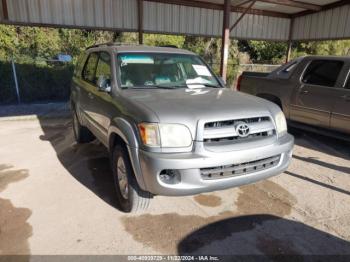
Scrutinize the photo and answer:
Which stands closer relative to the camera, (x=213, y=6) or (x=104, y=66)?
(x=104, y=66)

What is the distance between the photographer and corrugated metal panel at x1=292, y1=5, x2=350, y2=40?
11.2 metres

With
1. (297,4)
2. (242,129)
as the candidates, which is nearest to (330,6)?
(297,4)

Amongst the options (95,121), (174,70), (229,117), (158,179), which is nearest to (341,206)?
(229,117)

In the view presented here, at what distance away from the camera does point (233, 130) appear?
2.98 m

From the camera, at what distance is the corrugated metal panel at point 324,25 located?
11.2 m

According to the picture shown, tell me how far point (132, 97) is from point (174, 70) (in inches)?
41.8

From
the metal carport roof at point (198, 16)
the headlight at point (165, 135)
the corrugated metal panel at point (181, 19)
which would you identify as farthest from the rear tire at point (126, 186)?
the corrugated metal panel at point (181, 19)

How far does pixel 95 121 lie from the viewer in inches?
172

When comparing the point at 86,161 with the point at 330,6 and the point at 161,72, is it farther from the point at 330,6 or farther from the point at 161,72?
the point at 330,6

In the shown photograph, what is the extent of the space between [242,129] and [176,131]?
677mm

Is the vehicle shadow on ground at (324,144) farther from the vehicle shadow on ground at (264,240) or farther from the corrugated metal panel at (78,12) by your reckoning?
the corrugated metal panel at (78,12)

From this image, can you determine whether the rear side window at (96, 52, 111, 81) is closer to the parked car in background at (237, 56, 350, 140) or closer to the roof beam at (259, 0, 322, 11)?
the parked car in background at (237, 56, 350, 140)

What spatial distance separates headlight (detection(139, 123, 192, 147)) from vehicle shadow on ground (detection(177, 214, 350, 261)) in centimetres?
97

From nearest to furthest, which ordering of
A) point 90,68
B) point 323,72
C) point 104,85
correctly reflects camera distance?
point 104,85
point 90,68
point 323,72
